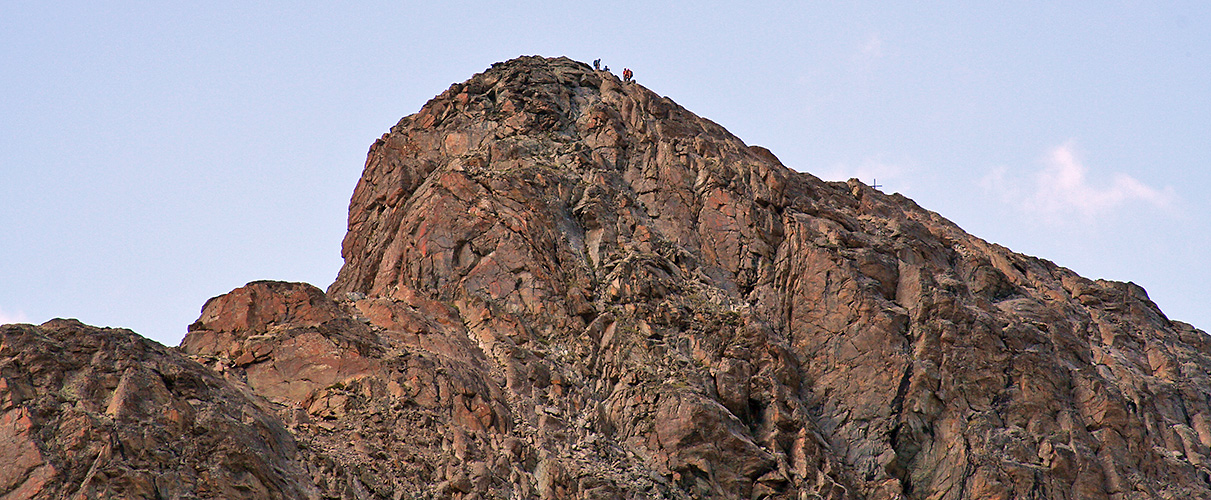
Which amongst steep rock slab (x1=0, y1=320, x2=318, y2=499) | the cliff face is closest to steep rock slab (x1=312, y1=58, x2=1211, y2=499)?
the cliff face

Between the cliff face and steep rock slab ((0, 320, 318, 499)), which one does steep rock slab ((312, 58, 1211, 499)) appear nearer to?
the cliff face

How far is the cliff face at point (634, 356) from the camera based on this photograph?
44.2 meters

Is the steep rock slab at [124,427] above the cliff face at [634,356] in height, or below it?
below

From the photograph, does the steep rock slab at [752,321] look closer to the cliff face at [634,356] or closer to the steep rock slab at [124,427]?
the cliff face at [634,356]

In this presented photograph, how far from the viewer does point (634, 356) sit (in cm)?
5081

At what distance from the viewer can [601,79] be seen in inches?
2847

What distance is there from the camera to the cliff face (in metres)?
44.2

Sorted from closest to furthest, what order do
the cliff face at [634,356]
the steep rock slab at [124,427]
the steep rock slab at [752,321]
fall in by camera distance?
the steep rock slab at [124,427]
the cliff face at [634,356]
the steep rock slab at [752,321]

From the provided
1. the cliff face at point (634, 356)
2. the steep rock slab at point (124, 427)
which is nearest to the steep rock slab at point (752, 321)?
the cliff face at point (634, 356)

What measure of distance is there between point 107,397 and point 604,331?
18.2m

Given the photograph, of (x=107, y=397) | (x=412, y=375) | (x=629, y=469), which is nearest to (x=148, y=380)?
(x=107, y=397)

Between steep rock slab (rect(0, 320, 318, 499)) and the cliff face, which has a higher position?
the cliff face

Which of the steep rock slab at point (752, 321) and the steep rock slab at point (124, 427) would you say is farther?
the steep rock slab at point (752, 321)

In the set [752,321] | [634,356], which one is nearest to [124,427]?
[634,356]
